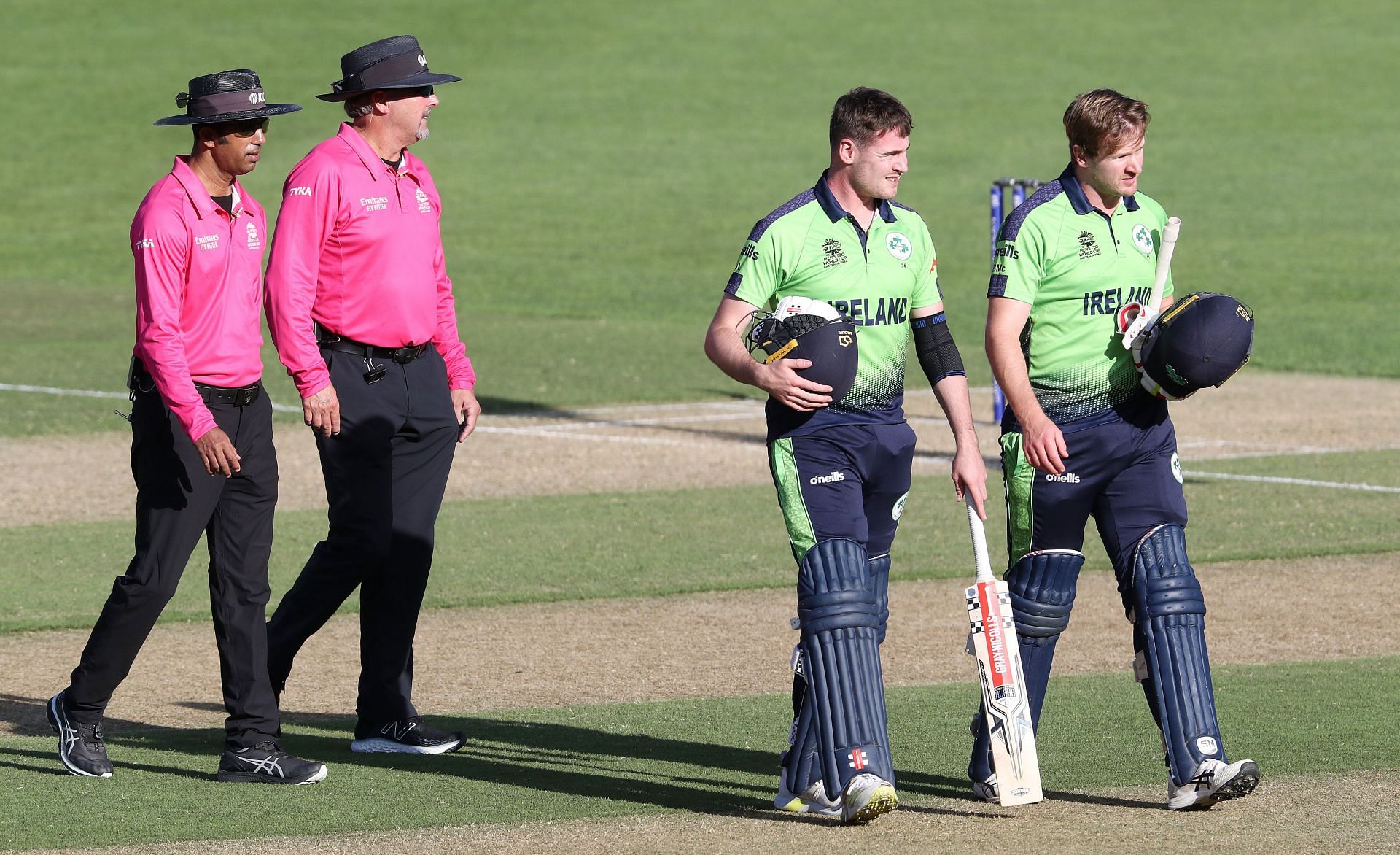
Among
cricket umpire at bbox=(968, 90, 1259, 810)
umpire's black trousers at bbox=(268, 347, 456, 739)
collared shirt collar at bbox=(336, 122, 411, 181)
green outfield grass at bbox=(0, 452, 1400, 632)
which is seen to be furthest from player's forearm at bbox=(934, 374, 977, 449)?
green outfield grass at bbox=(0, 452, 1400, 632)

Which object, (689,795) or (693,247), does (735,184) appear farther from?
(689,795)

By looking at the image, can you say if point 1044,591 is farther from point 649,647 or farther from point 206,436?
point 649,647

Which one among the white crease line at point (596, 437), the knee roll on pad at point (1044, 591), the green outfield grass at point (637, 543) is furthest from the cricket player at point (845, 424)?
the white crease line at point (596, 437)

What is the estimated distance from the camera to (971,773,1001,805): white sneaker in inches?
248

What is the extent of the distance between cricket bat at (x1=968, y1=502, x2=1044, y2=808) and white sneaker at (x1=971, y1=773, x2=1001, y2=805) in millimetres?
116

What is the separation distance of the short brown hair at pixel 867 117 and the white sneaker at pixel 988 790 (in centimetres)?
192

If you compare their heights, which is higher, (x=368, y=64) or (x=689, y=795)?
(x=368, y=64)

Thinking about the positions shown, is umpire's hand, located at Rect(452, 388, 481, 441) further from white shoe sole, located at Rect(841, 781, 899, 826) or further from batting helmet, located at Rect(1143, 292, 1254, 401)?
batting helmet, located at Rect(1143, 292, 1254, 401)

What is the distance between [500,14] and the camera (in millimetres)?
49938

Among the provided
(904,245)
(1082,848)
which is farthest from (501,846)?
(904,245)

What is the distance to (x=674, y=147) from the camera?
38.8 m

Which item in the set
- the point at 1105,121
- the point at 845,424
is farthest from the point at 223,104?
the point at 1105,121

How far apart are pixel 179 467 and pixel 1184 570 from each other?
312cm

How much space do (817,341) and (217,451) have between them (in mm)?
1888
